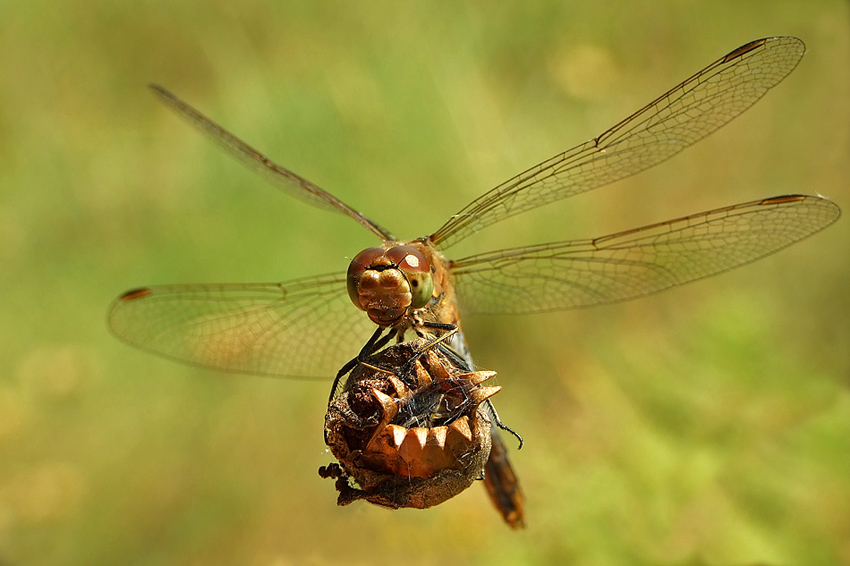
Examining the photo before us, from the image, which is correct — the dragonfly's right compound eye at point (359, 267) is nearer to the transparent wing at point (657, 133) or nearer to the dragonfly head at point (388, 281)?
the dragonfly head at point (388, 281)

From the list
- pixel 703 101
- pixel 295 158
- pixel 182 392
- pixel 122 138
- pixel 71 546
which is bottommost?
pixel 71 546

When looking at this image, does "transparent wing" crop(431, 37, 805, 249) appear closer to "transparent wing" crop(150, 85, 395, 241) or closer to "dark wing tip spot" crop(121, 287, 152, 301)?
"transparent wing" crop(150, 85, 395, 241)

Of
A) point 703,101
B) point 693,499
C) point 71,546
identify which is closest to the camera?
point 703,101

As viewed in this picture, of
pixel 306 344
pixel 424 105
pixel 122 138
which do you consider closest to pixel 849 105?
pixel 424 105

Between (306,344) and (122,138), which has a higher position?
(122,138)

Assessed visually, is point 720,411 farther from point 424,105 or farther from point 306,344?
point 424,105

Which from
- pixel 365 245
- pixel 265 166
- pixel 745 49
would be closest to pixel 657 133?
pixel 745 49
